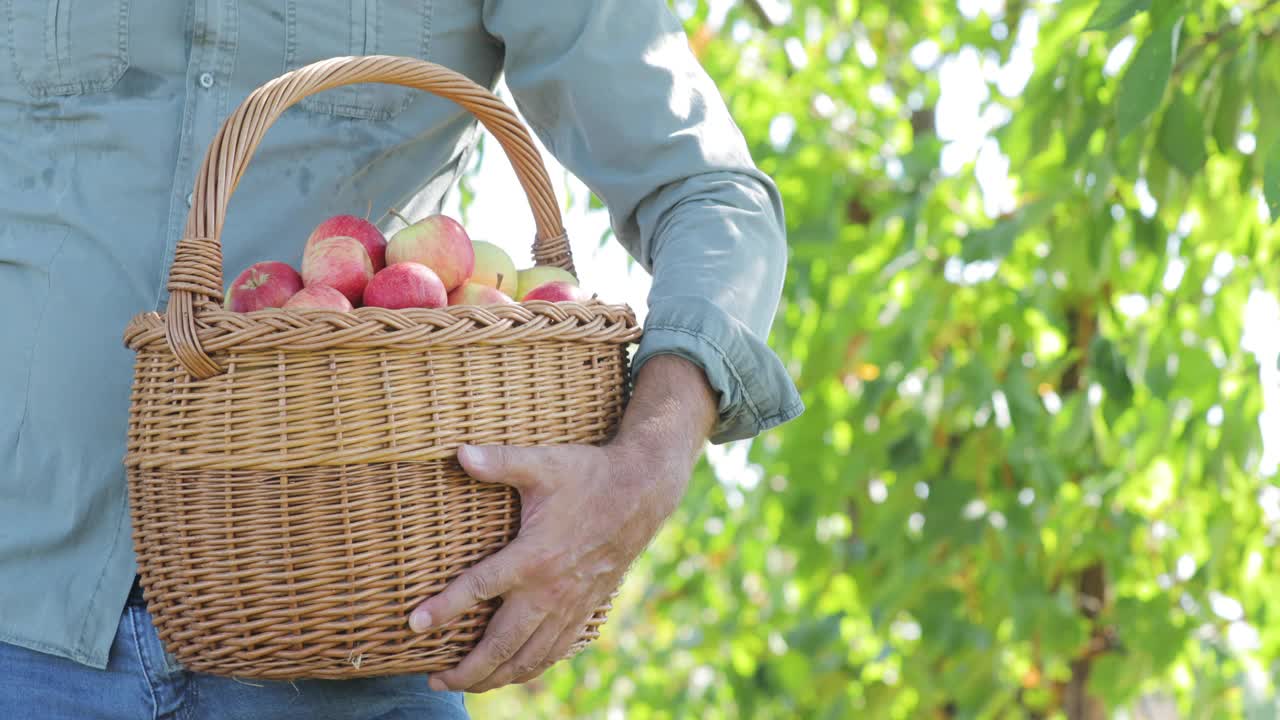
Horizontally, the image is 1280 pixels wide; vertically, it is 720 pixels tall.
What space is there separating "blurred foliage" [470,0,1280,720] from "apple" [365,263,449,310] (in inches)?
36.9

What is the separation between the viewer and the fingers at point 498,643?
81 centimetres

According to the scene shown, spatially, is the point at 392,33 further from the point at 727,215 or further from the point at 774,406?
the point at 774,406

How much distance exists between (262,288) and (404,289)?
10 cm

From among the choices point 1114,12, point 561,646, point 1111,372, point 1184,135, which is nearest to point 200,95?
point 561,646

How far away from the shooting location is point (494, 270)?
94cm

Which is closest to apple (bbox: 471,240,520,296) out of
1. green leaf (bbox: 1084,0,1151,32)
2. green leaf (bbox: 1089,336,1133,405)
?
green leaf (bbox: 1084,0,1151,32)

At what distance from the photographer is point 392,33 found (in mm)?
1017

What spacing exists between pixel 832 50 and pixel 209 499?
2335 mm

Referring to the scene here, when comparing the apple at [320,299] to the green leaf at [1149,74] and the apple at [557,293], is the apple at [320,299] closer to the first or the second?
the apple at [557,293]

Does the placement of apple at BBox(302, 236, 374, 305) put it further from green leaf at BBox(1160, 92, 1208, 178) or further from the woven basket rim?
green leaf at BBox(1160, 92, 1208, 178)

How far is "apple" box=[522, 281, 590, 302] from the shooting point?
88cm

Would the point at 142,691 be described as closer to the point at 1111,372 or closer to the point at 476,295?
the point at 476,295

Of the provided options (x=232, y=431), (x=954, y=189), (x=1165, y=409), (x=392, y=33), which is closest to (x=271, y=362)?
(x=232, y=431)

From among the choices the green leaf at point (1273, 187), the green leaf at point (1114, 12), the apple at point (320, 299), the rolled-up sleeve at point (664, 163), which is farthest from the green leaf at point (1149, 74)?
→ the apple at point (320, 299)
